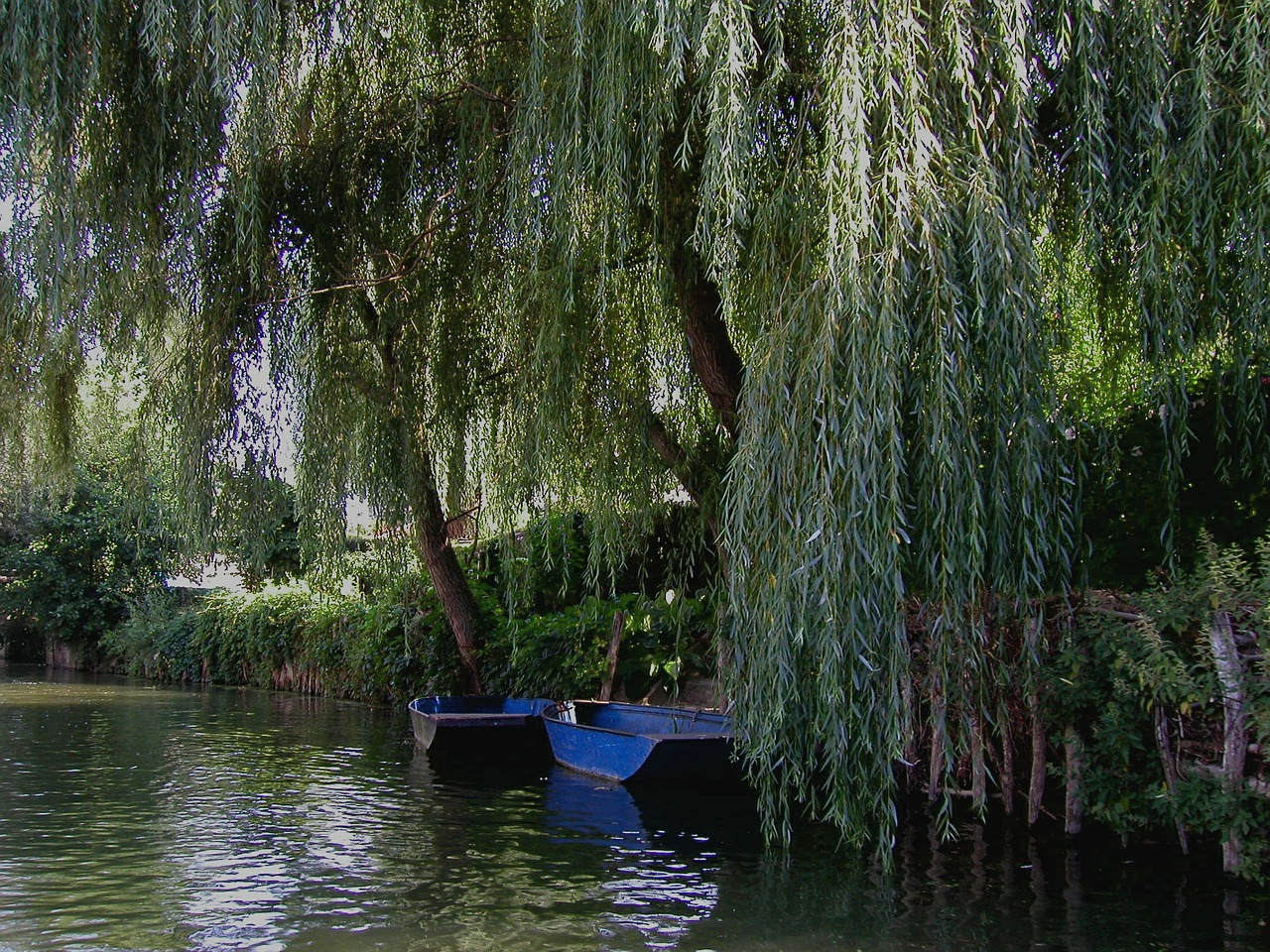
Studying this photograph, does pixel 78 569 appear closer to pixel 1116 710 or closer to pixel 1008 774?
pixel 1008 774

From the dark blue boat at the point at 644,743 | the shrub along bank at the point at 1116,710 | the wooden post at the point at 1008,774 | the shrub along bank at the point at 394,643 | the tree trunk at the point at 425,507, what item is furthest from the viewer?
the shrub along bank at the point at 394,643

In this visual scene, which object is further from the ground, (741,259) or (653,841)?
(741,259)

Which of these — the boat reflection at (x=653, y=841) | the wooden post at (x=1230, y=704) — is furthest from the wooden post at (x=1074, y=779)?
the boat reflection at (x=653, y=841)

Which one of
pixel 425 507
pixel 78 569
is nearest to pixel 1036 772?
pixel 425 507

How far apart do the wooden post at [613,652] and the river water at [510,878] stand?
2399 mm

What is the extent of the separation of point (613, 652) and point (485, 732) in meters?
1.89

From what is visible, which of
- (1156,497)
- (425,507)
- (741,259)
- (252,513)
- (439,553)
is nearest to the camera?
(741,259)

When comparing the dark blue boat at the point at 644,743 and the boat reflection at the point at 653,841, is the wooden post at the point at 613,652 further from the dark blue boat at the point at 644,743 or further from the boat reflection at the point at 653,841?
the boat reflection at the point at 653,841

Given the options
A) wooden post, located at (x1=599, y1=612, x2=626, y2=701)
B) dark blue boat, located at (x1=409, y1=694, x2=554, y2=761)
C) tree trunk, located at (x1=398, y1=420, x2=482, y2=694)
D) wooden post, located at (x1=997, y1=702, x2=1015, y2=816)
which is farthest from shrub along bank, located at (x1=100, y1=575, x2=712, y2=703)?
wooden post, located at (x1=997, y1=702, x2=1015, y2=816)

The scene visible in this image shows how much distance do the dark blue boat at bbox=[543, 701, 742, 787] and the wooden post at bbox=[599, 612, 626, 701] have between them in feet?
3.37

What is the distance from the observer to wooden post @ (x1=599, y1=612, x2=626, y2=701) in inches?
516

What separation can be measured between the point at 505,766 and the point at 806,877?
5706 mm

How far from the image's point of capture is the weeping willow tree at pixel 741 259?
16.6ft

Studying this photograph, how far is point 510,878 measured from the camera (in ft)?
22.5
